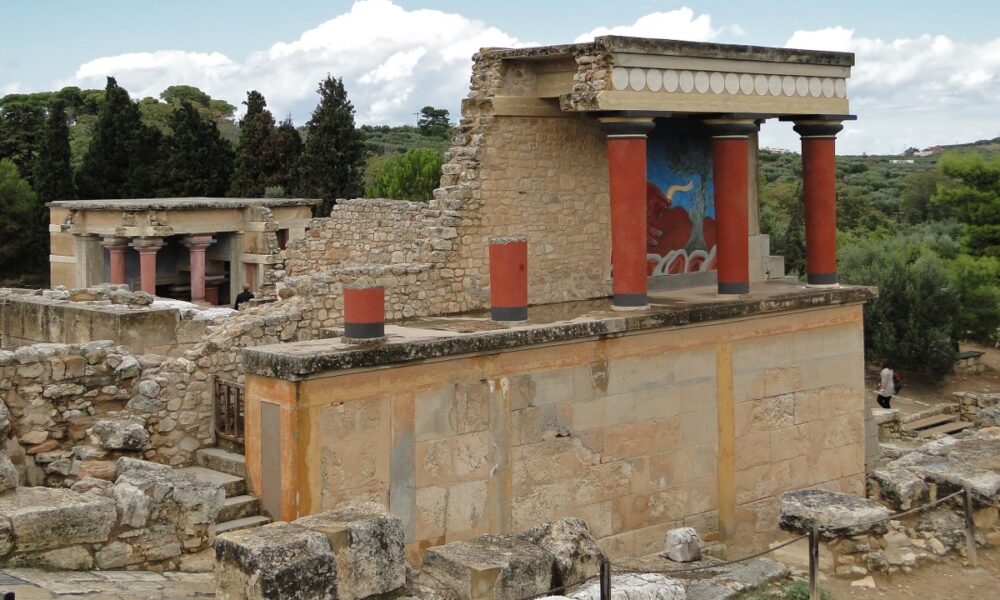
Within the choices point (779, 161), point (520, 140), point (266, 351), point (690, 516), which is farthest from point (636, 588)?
point (779, 161)

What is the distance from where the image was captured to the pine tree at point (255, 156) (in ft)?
133

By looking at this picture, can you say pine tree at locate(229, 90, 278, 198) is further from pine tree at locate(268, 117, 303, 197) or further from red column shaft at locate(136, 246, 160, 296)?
red column shaft at locate(136, 246, 160, 296)

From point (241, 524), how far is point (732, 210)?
7027mm

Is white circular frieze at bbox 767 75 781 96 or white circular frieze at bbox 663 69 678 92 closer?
white circular frieze at bbox 663 69 678 92

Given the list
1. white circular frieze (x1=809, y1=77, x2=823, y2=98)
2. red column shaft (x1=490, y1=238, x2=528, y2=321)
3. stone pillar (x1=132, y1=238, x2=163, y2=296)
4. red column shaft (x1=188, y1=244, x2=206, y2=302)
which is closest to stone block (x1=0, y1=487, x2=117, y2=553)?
red column shaft (x1=490, y1=238, x2=528, y2=321)

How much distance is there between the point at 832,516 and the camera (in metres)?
10.5

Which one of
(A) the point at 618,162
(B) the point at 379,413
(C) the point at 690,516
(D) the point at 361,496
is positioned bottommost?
(C) the point at 690,516

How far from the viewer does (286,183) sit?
40688mm

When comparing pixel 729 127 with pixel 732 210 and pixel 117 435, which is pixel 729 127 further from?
pixel 117 435

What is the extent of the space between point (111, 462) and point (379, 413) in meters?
2.23

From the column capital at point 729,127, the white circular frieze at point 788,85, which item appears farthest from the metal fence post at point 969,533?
the white circular frieze at point 788,85

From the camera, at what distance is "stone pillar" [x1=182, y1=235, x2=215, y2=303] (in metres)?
29.4

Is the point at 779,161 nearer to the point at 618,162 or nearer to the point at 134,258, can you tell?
the point at 134,258

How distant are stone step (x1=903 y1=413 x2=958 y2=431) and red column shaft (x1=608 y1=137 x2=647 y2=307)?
12101mm
